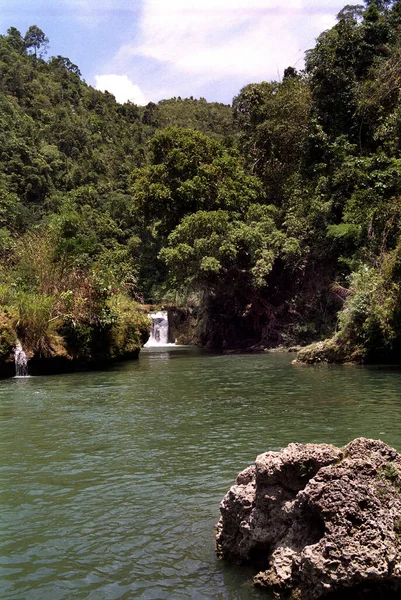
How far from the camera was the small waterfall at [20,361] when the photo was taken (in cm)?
1688

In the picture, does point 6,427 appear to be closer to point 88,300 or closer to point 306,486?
point 306,486

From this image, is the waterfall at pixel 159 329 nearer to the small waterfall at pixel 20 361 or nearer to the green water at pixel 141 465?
the small waterfall at pixel 20 361

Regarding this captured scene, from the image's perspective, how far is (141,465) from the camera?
6703 mm

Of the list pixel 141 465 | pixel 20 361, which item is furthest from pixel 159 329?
pixel 141 465

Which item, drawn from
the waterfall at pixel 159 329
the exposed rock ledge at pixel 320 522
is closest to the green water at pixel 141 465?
the exposed rock ledge at pixel 320 522

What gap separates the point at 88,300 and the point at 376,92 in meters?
17.0

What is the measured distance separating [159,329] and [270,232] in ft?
46.5

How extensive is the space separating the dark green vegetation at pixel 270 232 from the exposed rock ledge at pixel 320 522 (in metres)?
14.0

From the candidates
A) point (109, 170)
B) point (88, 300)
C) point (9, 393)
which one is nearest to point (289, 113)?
point (88, 300)

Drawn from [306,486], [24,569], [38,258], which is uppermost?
[38,258]

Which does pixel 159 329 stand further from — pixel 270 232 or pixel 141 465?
pixel 141 465

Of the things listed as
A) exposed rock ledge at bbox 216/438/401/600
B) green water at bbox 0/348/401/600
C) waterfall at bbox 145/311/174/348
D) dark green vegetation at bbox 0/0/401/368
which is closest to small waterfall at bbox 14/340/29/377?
dark green vegetation at bbox 0/0/401/368

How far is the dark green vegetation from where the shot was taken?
18.7m

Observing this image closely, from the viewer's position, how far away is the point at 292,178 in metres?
31.1
